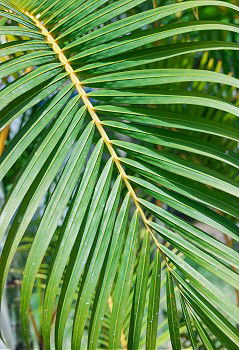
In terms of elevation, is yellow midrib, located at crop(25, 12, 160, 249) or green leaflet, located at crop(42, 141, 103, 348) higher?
yellow midrib, located at crop(25, 12, 160, 249)

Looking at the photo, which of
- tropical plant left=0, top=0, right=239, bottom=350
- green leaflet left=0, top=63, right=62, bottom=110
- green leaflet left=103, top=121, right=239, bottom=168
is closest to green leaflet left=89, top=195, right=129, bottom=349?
tropical plant left=0, top=0, right=239, bottom=350

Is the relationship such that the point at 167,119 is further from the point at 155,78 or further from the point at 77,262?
the point at 77,262

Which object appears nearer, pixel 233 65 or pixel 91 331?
pixel 91 331

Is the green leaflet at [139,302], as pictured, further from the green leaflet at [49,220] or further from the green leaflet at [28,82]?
the green leaflet at [28,82]

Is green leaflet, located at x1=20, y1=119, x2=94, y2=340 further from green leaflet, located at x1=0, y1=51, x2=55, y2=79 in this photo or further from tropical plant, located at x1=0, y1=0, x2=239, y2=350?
green leaflet, located at x1=0, y1=51, x2=55, y2=79

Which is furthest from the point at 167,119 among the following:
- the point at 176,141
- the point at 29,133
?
the point at 29,133

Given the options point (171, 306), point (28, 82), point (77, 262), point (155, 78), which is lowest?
point (171, 306)

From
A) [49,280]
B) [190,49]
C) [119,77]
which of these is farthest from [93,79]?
[49,280]

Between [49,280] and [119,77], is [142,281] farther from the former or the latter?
[119,77]

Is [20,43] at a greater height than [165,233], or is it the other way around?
[20,43]

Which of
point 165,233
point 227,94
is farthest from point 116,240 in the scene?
point 227,94

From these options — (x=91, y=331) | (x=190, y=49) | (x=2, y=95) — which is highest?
(x=2, y=95)
